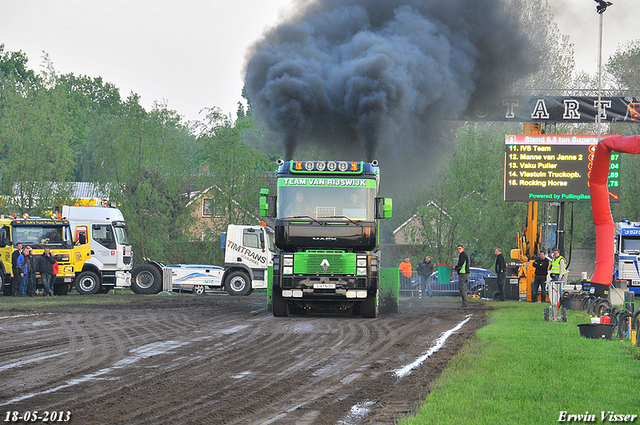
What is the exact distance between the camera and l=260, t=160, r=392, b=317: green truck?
17.9 meters

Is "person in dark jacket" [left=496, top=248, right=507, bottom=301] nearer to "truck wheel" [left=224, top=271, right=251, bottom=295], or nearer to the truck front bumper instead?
"truck wheel" [left=224, top=271, right=251, bottom=295]

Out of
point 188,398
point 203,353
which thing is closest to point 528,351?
point 203,353

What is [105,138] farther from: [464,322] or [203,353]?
[203,353]

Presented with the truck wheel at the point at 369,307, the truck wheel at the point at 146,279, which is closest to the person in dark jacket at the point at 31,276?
the truck wheel at the point at 146,279

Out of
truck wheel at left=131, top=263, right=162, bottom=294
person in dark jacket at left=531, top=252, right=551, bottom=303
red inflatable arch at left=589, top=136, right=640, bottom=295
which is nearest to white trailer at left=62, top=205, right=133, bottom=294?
truck wheel at left=131, top=263, right=162, bottom=294

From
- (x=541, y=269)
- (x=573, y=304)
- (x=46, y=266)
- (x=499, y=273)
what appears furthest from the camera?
(x=499, y=273)

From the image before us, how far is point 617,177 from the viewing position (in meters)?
27.0

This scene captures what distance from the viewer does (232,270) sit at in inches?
1288

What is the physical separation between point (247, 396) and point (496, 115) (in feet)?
73.9

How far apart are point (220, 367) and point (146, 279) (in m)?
22.9

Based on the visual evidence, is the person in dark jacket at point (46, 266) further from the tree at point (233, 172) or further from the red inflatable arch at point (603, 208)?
the red inflatable arch at point (603, 208)

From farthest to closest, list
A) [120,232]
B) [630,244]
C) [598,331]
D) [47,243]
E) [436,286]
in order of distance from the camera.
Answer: [630,244], [436,286], [120,232], [47,243], [598,331]

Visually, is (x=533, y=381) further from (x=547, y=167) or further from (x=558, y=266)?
(x=547, y=167)

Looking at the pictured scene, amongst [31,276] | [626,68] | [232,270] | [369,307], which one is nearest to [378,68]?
[369,307]
